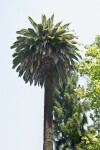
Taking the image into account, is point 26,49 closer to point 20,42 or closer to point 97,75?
point 20,42

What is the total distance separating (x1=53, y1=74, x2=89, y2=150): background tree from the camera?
23109mm

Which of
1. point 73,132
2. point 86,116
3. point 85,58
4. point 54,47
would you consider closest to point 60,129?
point 73,132

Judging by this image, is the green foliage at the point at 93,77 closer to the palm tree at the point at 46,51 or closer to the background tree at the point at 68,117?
the palm tree at the point at 46,51

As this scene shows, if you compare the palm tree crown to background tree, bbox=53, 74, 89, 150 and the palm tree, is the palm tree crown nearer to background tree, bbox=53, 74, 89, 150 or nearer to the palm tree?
the palm tree

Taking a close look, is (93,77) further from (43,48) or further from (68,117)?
(68,117)

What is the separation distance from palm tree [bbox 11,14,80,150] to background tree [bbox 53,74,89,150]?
3430 mm

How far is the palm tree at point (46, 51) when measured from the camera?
18188 millimetres

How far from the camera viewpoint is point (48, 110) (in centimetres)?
1653

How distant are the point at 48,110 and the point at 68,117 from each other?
8.77 meters

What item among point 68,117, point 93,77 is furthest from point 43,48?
point 68,117

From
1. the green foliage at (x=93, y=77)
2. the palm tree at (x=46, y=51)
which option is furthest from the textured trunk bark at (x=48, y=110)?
the green foliage at (x=93, y=77)

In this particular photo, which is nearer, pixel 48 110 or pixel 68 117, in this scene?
pixel 48 110

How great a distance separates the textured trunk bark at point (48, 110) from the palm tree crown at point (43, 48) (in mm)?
753

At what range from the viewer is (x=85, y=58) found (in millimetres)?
21516
